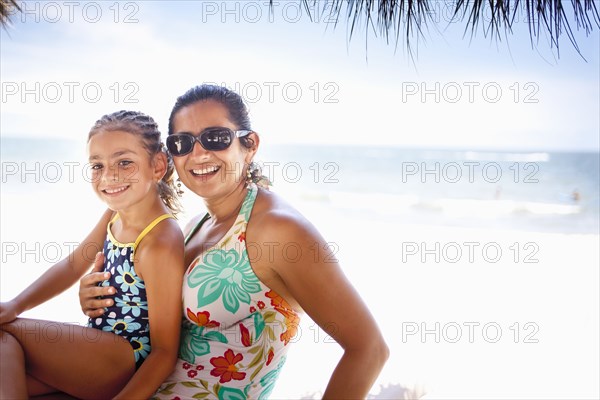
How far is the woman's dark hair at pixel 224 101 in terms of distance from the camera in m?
1.87

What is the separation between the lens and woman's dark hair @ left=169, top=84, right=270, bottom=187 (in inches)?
73.5

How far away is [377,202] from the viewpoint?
16.3 metres

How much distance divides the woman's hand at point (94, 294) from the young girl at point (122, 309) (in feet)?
0.07

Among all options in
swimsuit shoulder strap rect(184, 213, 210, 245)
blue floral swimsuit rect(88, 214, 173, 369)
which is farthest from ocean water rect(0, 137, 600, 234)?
blue floral swimsuit rect(88, 214, 173, 369)

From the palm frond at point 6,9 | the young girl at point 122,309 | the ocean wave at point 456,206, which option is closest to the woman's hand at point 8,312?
the young girl at point 122,309

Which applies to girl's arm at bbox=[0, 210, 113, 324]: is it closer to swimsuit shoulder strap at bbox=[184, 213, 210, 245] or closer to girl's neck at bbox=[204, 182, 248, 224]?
swimsuit shoulder strap at bbox=[184, 213, 210, 245]

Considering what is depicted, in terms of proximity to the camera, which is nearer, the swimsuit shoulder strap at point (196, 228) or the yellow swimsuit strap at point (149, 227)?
the yellow swimsuit strap at point (149, 227)

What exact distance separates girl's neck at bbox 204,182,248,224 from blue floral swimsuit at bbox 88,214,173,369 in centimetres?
19

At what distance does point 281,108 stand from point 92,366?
20.4 meters

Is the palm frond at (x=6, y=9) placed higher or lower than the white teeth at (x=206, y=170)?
higher

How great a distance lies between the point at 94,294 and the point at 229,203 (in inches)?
19.8

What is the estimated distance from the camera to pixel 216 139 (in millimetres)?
1837

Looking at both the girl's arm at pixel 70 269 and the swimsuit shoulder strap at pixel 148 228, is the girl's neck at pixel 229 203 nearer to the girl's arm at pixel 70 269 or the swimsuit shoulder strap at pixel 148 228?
the swimsuit shoulder strap at pixel 148 228

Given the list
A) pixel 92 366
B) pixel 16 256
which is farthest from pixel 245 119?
pixel 16 256
